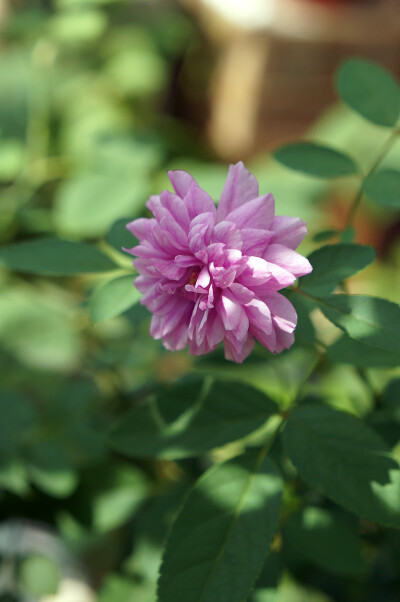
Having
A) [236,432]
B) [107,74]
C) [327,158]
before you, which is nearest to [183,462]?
[236,432]

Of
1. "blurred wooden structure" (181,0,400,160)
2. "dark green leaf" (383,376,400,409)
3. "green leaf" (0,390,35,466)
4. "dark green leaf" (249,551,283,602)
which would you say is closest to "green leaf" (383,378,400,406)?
"dark green leaf" (383,376,400,409)

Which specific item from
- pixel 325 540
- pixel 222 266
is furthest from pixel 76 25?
pixel 325 540

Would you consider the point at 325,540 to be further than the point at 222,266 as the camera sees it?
Yes

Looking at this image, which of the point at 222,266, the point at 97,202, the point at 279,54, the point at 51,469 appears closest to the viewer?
the point at 222,266

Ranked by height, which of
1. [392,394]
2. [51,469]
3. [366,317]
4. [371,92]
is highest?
[371,92]

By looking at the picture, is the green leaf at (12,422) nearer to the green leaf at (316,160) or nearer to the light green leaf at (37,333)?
the light green leaf at (37,333)

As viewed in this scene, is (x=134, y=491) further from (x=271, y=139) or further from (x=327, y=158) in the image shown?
(x=271, y=139)

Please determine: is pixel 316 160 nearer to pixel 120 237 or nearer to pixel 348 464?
pixel 120 237
